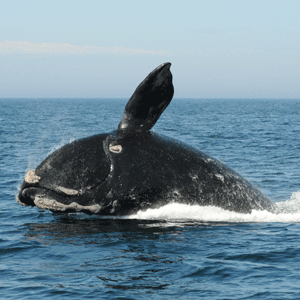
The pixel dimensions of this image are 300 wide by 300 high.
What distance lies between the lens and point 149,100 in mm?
10539

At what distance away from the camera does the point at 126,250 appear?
9.61 metres

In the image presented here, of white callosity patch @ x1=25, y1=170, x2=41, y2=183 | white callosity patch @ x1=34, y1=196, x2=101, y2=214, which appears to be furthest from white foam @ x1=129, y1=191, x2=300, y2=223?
white callosity patch @ x1=25, y1=170, x2=41, y2=183

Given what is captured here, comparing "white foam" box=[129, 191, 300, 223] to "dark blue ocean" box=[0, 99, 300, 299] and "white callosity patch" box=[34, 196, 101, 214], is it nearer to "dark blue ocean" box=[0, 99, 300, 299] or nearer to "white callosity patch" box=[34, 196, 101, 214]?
"dark blue ocean" box=[0, 99, 300, 299]

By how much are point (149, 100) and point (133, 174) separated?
1576 millimetres

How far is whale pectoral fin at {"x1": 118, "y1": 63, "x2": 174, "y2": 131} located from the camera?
33.5 feet

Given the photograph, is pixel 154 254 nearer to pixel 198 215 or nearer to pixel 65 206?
pixel 198 215

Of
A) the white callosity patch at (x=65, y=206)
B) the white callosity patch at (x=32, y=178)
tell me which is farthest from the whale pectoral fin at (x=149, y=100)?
the white callosity patch at (x=32, y=178)

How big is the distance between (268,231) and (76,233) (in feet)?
13.4

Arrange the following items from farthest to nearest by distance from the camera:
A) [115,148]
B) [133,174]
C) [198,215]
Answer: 1. [198,215]
2. [115,148]
3. [133,174]

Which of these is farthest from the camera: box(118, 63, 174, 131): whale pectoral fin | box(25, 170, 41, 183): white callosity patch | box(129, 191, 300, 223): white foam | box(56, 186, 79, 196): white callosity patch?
box(129, 191, 300, 223): white foam

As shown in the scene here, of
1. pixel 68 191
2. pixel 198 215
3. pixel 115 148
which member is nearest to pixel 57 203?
pixel 68 191

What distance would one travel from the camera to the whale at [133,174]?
10523 millimetres

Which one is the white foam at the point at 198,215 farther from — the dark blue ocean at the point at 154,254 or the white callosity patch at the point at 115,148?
the white callosity patch at the point at 115,148

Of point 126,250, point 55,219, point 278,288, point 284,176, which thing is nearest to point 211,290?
point 278,288
